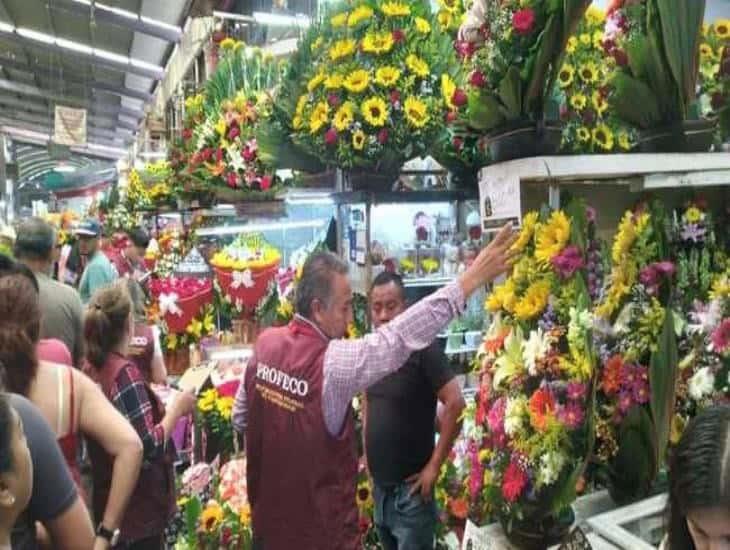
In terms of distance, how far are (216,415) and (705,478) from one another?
2580 mm

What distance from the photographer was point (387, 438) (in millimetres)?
2561

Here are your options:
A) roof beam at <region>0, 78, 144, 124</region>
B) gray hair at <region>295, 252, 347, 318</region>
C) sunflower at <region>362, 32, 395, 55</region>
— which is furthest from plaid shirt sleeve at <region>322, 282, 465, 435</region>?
roof beam at <region>0, 78, 144, 124</region>

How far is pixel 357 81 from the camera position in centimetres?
263

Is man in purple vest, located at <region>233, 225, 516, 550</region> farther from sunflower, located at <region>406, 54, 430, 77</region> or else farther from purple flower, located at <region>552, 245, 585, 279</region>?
sunflower, located at <region>406, 54, 430, 77</region>

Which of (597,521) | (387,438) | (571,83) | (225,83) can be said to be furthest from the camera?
(225,83)

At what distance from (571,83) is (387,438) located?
133cm

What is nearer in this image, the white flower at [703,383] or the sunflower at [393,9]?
the white flower at [703,383]

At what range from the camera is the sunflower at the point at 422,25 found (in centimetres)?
267

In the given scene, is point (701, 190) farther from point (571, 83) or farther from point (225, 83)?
point (225, 83)

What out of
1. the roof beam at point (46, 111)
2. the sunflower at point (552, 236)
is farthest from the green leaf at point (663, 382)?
the roof beam at point (46, 111)

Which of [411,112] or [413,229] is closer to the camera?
[411,112]

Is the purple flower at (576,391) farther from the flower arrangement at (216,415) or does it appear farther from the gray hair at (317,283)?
the flower arrangement at (216,415)

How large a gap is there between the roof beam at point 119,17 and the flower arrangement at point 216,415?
9403mm

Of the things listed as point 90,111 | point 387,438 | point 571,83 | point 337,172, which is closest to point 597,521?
point 387,438
